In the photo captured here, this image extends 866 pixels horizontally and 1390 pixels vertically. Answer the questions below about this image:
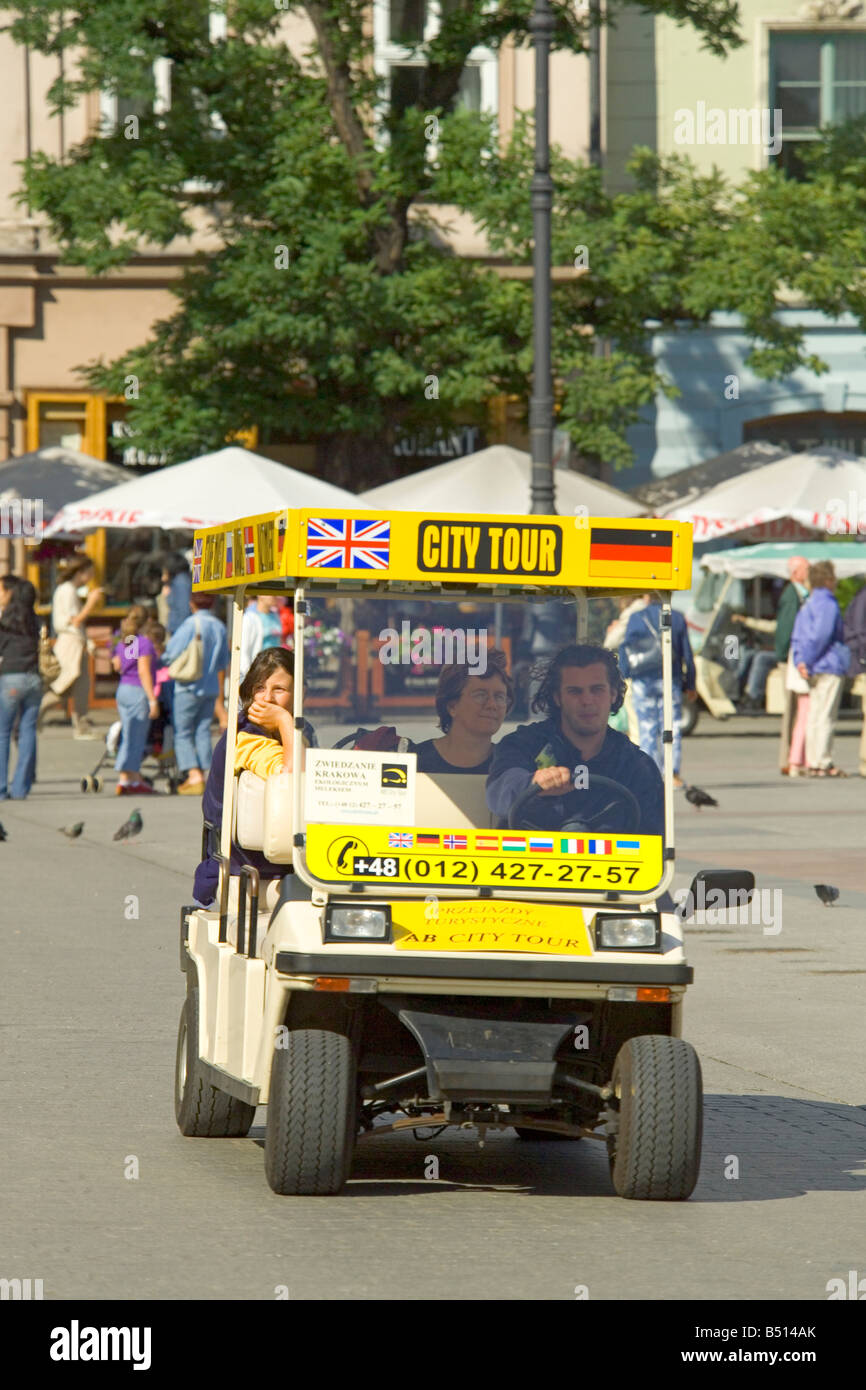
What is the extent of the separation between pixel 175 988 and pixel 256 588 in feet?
10.4

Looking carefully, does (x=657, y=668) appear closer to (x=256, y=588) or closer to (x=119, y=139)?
(x=256, y=588)

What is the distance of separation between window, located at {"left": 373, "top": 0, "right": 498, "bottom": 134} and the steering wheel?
21886 millimetres

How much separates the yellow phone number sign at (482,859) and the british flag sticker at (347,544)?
721 mm

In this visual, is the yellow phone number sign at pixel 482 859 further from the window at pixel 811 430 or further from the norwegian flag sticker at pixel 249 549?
the window at pixel 811 430

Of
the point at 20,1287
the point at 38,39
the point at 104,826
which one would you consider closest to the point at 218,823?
the point at 20,1287

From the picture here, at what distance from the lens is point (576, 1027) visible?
21.4 feet

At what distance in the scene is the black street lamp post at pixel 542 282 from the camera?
2016 cm

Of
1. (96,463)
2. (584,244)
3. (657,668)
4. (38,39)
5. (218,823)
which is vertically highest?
(38,39)

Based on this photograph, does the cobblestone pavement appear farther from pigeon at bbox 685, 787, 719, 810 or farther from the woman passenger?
pigeon at bbox 685, 787, 719, 810

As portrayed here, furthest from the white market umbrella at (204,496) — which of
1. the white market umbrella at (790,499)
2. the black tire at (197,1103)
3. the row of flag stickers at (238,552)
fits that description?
the black tire at (197,1103)

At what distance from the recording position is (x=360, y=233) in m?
26.3

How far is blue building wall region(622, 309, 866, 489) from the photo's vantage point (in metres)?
30.8

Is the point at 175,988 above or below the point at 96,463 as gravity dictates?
below

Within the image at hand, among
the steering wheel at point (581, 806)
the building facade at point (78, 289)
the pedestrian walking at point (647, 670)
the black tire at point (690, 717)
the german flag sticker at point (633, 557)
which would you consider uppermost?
the building facade at point (78, 289)
